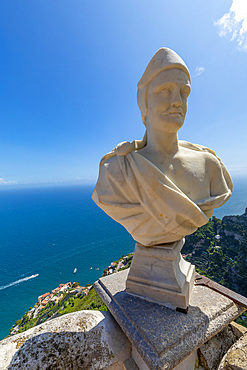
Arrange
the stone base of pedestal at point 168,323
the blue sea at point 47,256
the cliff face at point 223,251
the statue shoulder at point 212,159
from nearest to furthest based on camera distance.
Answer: the stone base of pedestal at point 168,323 < the statue shoulder at point 212,159 < the cliff face at point 223,251 < the blue sea at point 47,256

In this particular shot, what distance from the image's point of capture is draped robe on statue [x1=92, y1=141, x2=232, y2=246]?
2.08 meters

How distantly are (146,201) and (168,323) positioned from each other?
1.37m

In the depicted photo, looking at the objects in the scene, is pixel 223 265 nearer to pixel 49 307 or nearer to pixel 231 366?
pixel 49 307

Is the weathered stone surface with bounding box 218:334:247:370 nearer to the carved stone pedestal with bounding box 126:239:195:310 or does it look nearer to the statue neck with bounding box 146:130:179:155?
the carved stone pedestal with bounding box 126:239:195:310

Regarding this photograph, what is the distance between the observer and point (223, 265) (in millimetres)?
33312

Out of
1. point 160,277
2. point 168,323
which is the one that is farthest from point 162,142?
point 168,323

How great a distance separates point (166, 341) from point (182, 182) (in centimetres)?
172

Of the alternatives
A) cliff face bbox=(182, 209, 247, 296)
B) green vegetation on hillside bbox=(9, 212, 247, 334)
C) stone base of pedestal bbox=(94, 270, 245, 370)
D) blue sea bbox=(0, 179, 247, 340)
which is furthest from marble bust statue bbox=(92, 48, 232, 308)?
blue sea bbox=(0, 179, 247, 340)

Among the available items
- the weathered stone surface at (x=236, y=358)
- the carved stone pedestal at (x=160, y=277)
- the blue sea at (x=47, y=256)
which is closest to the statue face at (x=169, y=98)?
the carved stone pedestal at (x=160, y=277)

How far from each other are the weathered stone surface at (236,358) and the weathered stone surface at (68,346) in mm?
1054

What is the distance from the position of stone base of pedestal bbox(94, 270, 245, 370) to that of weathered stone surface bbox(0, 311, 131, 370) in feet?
0.72

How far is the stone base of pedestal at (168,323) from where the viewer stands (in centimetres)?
165

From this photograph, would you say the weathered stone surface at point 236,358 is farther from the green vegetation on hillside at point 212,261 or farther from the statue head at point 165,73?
the green vegetation on hillside at point 212,261

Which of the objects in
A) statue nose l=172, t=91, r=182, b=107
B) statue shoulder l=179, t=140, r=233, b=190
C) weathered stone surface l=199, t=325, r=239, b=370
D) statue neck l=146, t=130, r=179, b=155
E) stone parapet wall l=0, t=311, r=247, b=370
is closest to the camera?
stone parapet wall l=0, t=311, r=247, b=370
